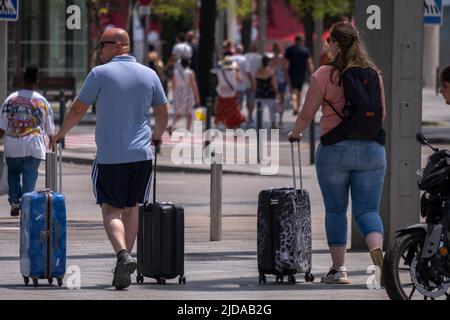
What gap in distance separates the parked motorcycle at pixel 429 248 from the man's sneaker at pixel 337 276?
→ 4.95ft

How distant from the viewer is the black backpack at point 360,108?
11273 millimetres

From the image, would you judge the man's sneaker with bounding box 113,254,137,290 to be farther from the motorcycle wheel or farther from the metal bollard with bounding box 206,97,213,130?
the metal bollard with bounding box 206,97,213,130

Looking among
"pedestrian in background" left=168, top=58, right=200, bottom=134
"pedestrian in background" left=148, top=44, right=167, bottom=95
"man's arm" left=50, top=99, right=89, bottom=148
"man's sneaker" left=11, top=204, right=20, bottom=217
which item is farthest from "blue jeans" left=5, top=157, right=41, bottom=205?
"pedestrian in background" left=168, top=58, right=200, bottom=134

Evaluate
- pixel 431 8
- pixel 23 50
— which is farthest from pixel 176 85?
pixel 431 8

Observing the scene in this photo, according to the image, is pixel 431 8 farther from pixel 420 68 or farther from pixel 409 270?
pixel 409 270

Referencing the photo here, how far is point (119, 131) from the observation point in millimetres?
11305

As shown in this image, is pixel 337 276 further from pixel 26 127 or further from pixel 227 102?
pixel 227 102

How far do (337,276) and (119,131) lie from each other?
1832 millimetres

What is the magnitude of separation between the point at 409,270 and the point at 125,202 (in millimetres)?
2297

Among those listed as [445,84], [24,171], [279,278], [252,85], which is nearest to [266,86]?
[252,85]

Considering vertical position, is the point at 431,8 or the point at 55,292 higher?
the point at 431,8

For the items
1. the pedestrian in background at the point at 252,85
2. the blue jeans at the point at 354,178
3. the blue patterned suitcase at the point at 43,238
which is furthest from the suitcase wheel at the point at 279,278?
the pedestrian in background at the point at 252,85
